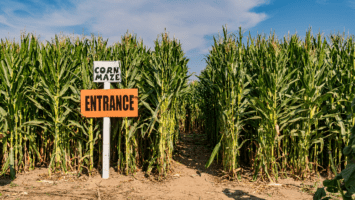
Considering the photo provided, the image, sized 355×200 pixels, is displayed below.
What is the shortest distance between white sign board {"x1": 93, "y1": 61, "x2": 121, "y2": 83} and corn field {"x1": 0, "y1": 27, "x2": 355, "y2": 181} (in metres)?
0.18

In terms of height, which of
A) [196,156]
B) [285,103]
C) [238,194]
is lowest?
[238,194]

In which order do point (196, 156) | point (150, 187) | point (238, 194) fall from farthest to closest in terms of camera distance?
point (196, 156)
point (150, 187)
point (238, 194)

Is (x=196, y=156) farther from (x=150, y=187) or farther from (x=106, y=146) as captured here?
(x=106, y=146)

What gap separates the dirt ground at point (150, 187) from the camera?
12.7 ft

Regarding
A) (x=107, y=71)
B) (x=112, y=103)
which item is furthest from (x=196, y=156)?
(x=107, y=71)

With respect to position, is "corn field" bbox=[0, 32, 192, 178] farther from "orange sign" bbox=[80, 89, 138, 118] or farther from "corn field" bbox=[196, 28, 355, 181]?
"corn field" bbox=[196, 28, 355, 181]

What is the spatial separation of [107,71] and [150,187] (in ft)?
7.41

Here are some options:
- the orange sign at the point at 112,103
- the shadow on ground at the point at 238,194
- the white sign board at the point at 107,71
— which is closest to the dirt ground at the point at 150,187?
the shadow on ground at the point at 238,194

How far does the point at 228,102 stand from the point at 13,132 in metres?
4.06

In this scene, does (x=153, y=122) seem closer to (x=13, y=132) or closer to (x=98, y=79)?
(x=98, y=79)

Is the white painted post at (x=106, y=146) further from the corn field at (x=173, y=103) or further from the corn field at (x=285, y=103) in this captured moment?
the corn field at (x=285, y=103)

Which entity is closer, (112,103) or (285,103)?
(285,103)

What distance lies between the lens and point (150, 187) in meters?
4.21

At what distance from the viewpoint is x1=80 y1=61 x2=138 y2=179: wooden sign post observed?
439 centimetres
